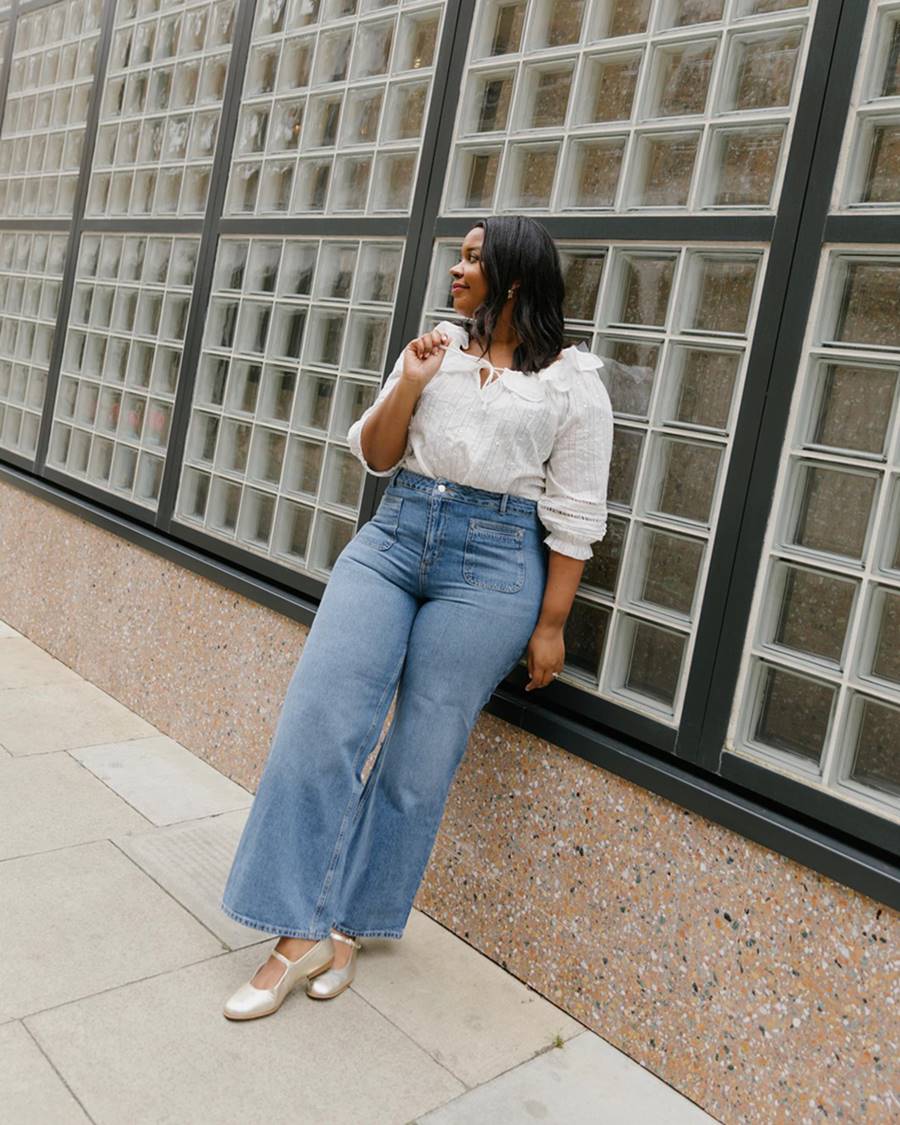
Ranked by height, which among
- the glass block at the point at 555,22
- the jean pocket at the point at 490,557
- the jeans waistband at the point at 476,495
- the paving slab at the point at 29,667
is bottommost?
the paving slab at the point at 29,667

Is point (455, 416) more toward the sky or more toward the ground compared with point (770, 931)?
more toward the sky

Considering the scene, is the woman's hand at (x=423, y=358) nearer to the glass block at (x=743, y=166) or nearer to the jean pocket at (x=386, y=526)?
the jean pocket at (x=386, y=526)

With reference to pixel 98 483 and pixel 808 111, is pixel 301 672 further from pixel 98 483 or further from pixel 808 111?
pixel 98 483

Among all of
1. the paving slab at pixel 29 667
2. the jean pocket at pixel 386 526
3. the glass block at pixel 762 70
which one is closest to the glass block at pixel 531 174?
the glass block at pixel 762 70

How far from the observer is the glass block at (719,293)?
213cm

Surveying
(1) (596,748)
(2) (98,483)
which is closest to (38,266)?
(2) (98,483)

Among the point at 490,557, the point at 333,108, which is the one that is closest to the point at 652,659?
the point at 490,557

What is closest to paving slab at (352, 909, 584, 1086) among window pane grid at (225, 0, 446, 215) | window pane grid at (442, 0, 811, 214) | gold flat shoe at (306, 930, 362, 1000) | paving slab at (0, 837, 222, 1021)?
gold flat shoe at (306, 930, 362, 1000)

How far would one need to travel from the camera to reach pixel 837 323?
1.99 m

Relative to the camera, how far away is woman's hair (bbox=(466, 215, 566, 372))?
2.21 m

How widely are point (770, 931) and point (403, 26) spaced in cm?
251

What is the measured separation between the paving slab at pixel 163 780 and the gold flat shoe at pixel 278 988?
882mm

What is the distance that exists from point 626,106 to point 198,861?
7.06 feet

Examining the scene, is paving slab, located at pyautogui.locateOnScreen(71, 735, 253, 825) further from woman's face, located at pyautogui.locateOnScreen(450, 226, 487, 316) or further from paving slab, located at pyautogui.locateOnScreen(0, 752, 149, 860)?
woman's face, located at pyautogui.locateOnScreen(450, 226, 487, 316)
